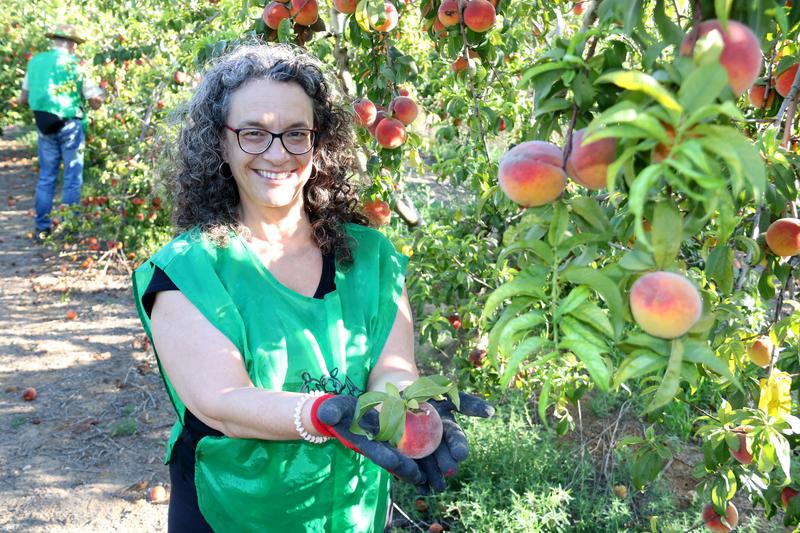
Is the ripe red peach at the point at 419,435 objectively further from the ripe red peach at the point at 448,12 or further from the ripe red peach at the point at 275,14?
the ripe red peach at the point at 275,14

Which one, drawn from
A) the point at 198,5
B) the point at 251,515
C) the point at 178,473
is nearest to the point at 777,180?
the point at 251,515

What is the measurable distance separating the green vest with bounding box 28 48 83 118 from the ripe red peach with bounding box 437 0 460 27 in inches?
191

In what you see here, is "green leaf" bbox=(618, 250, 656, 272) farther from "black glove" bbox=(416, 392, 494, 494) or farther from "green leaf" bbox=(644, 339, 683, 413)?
"black glove" bbox=(416, 392, 494, 494)

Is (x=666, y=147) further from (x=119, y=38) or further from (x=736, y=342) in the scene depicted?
(x=119, y=38)

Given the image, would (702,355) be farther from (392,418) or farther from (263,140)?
(263,140)

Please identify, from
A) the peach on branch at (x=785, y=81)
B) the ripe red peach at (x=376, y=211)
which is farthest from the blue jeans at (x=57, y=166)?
the peach on branch at (x=785, y=81)

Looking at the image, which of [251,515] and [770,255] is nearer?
[770,255]

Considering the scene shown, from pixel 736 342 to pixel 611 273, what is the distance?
0.72m

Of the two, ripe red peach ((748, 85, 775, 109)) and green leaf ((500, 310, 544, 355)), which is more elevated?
ripe red peach ((748, 85, 775, 109))

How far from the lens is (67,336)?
4543 mm

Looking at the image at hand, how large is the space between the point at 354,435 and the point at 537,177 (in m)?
0.56

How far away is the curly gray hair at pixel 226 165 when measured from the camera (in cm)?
164

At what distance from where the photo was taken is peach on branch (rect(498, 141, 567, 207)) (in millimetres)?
805

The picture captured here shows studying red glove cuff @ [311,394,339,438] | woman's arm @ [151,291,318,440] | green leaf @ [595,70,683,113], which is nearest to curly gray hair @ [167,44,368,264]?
woman's arm @ [151,291,318,440]
